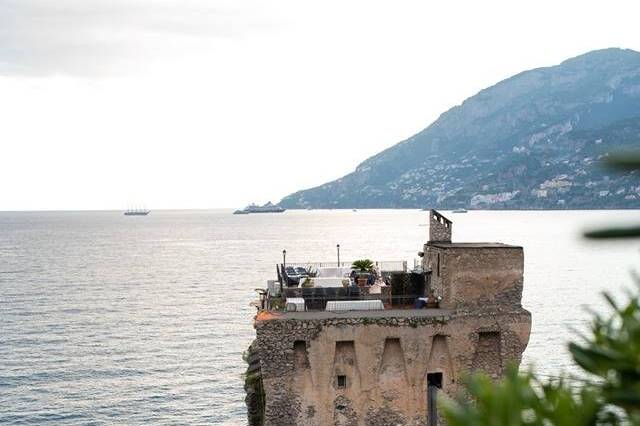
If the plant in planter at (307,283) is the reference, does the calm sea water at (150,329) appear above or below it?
below

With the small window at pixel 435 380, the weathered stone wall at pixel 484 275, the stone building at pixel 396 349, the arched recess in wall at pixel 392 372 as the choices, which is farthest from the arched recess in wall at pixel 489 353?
the arched recess in wall at pixel 392 372

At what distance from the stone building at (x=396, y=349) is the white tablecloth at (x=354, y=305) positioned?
2.13 ft

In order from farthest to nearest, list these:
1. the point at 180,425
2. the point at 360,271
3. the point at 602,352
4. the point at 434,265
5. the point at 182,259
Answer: the point at 182,259
the point at 180,425
the point at 360,271
the point at 434,265
the point at 602,352

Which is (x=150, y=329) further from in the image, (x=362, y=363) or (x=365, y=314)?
(x=362, y=363)

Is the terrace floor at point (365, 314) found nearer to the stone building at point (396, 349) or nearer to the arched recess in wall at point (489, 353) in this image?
the stone building at point (396, 349)

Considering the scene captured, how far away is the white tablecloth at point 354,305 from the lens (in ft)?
89.2

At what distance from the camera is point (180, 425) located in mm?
46562

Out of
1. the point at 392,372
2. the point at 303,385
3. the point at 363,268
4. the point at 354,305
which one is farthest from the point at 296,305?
the point at 363,268

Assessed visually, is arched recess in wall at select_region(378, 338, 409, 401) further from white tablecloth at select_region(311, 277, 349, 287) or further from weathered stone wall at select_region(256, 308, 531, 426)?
white tablecloth at select_region(311, 277, 349, 287)

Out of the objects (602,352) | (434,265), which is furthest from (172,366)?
(602,352)

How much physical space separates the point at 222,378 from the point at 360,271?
82.6ft

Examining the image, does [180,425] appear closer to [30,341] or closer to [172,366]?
[172,366]

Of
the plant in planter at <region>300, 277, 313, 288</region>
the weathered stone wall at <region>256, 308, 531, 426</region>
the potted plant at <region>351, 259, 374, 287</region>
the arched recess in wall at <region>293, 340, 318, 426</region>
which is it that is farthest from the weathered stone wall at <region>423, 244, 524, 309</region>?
the potted plant at <region>351, 259, 374, 287</region>

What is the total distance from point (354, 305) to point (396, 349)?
226cm
